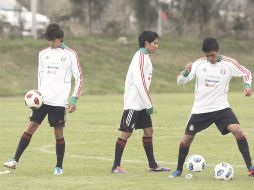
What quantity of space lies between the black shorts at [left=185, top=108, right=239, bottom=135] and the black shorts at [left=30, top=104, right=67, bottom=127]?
1.83 metres

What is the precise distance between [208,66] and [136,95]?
120cm

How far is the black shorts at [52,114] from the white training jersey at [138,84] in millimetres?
1004

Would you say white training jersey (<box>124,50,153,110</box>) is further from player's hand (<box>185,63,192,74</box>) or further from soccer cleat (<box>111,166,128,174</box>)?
soccer cleat (<box>111,166,128,174</box>)

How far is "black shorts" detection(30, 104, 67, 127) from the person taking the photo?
500 inches

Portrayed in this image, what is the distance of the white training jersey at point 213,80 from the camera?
489 inches

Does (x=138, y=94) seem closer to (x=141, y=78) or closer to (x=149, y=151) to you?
(x=141, y=78)

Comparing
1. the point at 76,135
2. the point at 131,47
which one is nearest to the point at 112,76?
the point at 131,47

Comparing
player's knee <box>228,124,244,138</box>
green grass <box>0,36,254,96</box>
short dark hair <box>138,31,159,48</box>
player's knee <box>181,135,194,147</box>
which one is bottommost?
green grass <box>0,36,254,96</box>

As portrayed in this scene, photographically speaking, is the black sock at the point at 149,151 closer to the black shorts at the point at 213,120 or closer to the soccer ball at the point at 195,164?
the soccer ball at the point at 195,164

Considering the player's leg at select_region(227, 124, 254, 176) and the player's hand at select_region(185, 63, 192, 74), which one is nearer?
the player's leg at select_region(227, 124, 254, 176)

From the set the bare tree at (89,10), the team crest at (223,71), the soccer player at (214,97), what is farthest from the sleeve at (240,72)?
the bare tree at (89,10)

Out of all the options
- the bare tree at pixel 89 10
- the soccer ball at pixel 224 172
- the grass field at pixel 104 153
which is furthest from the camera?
the bare tree at pixel 89 10

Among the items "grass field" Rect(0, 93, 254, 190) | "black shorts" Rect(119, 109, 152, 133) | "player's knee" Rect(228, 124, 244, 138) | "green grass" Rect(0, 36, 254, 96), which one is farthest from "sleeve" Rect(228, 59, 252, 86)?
"green grass" Rect(0, 36, 254, 96)

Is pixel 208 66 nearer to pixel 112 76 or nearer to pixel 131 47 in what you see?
pixel 112 76
